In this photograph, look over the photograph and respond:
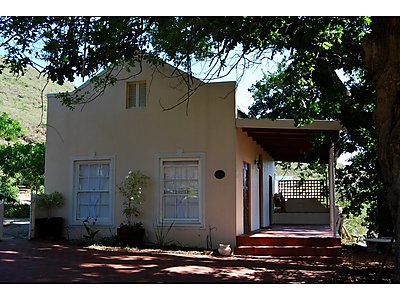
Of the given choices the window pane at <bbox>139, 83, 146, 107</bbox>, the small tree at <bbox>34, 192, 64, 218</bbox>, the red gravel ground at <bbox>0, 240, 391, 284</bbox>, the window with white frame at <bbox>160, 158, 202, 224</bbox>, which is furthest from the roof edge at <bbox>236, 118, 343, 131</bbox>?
the small tree at <bbox>34, 192, 64, 218</bbox>

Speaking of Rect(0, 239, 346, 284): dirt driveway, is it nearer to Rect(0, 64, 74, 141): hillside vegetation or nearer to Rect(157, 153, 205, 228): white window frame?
Rect(157, 153, 205, 228): white window frame

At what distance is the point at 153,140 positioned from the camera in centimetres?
1170

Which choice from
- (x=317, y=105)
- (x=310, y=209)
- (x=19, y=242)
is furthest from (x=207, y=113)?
(x=310, y=209)

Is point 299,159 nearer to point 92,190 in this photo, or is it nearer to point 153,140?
point 153,140

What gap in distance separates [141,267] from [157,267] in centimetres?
28

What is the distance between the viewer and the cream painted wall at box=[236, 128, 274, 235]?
11352mm

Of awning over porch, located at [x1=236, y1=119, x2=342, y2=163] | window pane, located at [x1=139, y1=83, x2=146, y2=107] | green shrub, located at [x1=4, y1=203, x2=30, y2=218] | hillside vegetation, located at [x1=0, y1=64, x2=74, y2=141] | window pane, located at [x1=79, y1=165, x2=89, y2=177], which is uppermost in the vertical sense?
hillside vegetation, located at [x1=0, y1=64, x2=74, y2=141]

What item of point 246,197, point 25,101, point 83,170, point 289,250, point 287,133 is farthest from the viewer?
point 25,101

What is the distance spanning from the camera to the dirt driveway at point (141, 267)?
6945 millimetres

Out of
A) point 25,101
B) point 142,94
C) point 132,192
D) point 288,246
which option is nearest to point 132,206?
point 132,192

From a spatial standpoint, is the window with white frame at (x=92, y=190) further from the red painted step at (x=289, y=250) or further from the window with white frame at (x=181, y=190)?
the red painted step at (x=289, y=250)

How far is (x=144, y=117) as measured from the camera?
11867 millimetres

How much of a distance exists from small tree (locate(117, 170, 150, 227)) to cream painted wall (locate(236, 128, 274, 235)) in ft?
7.64
